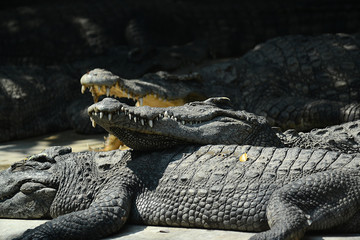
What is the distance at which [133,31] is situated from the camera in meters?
10.3

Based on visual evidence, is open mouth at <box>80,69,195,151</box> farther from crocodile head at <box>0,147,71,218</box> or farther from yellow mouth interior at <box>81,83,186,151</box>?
crocodile head at <box>0,147,71,218</box>

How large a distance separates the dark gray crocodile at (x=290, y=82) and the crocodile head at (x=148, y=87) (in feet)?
0.05

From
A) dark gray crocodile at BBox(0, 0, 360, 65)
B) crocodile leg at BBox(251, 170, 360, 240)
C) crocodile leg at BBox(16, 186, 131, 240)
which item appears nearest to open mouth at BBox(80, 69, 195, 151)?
crocodile leg at BBox(16, 186, 131, 240)

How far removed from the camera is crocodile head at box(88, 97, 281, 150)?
Result: 372cm

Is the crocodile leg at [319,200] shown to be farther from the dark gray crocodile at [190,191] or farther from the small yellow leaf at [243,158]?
the small yellow leaf at [243,158]

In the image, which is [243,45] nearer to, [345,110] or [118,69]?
[118,69]

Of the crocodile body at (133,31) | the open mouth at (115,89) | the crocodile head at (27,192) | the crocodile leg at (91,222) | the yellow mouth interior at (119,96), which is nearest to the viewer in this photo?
the crocodile leg at (91,222)

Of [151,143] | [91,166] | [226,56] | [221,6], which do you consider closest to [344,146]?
[151,143]

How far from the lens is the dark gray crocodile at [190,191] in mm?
3180

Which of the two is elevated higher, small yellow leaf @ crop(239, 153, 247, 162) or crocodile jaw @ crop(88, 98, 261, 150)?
crocodile jaw @ crop(88, 98, 261, 150)

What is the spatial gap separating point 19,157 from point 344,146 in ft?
11.0

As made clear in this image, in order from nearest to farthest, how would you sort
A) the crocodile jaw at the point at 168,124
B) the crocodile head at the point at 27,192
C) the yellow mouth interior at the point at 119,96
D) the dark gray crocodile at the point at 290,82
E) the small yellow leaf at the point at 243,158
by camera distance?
the small yellow leaf at the point at 243,158
the crocodile jaw at the point at 168,124
the crocodile head at the point at 27,192
the yellow mouth interior at the point at 119,96
the dark gray crocodile at the point at 290,82

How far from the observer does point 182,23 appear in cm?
1062

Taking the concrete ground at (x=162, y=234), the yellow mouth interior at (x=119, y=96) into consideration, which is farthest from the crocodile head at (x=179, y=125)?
the yellow mouth interior at (x=119, y=96)
